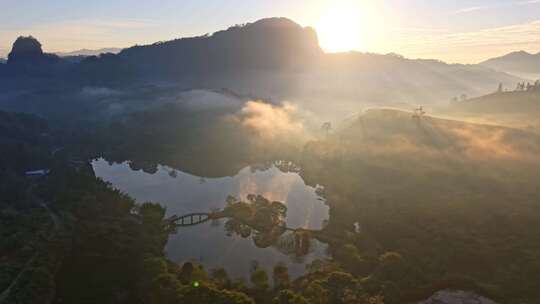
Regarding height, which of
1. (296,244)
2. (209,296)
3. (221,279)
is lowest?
(296,244)

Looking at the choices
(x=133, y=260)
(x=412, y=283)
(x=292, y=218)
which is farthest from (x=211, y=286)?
(x=292, y=218)

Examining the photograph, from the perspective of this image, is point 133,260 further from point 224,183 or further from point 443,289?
point 224,183

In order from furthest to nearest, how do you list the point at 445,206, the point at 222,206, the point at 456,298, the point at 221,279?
1. the point at 222,206
2. the point at 445,206
3. the point at 221,279
4. the point at 456,298

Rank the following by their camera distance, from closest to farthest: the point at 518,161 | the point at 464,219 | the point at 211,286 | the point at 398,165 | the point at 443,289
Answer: the point at 211,286
the point at 443,289
the point at 464,219
the point at 518,161
the point at 398,165

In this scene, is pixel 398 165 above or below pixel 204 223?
above

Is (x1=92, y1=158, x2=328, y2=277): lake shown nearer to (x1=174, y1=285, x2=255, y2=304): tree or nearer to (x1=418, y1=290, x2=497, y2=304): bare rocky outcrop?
(x1=174, y1=285, x2=255, y2=304): tree

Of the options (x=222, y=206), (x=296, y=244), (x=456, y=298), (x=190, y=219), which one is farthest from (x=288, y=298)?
(x=222, y=206)

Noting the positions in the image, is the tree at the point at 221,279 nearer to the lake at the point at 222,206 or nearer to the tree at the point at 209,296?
the tree at the point at 209,296

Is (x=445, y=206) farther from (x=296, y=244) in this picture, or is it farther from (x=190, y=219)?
(x=190, y=219)

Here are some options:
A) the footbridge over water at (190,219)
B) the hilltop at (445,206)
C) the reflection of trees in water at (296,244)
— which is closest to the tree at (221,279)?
the reflection of trees in water at (296,244)
